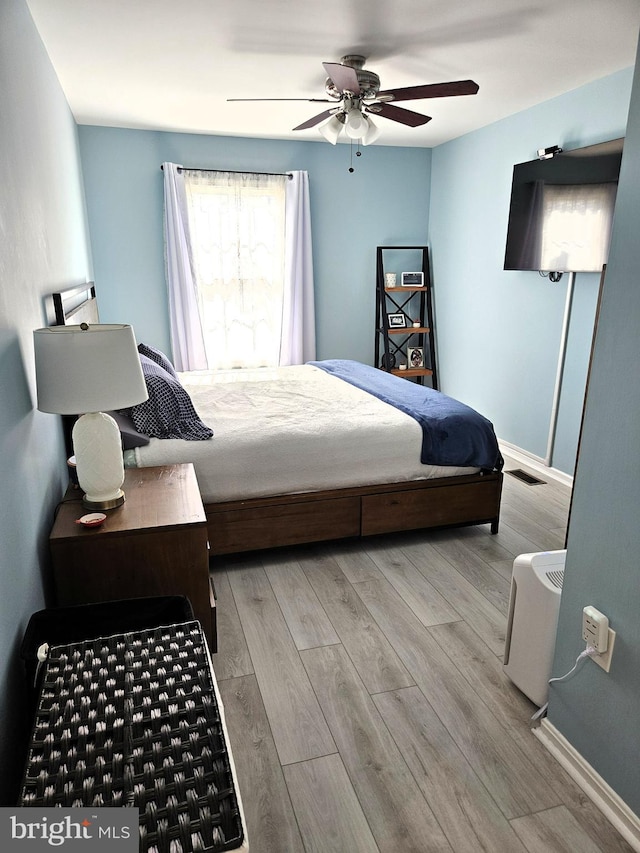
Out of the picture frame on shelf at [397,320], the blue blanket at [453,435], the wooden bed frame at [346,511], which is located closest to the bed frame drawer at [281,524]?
the wooden bed frame at [346,511]

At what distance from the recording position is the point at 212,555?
2807 mm

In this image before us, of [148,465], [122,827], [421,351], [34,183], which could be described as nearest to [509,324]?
[421,351]

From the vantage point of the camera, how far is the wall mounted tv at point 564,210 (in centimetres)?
335

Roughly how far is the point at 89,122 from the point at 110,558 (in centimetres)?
405

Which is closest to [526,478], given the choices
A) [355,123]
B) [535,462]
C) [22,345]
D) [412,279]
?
[535,462]

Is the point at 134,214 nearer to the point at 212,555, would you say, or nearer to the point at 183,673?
the point at 212,555

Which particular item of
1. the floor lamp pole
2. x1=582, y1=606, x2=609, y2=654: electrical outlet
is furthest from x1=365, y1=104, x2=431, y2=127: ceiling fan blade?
x1=582, y1=606, x2=609, y2=654: electrical outlet

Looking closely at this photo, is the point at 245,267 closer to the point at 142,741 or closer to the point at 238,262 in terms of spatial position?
the point at 238,262

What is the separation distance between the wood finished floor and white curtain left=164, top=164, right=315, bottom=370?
2864 millimetres

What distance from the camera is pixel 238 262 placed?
5195mm

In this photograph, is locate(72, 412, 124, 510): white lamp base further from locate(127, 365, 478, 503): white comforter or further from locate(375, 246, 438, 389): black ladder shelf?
locate(375, 246, 438, 389): black ladder shelf

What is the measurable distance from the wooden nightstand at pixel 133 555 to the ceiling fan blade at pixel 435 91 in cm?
226

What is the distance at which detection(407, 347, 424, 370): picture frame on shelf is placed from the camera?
5668 mm

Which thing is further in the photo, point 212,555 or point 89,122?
point 89,122
